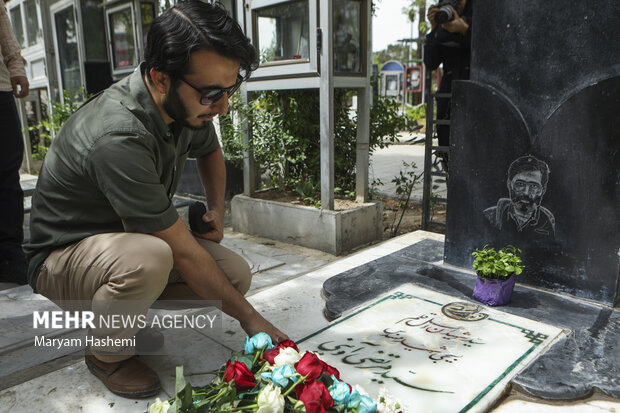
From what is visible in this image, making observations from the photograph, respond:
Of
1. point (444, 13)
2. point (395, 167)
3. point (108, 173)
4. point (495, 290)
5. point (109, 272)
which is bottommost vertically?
point (395, 167)

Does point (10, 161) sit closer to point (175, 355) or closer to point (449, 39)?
point (175, 355)

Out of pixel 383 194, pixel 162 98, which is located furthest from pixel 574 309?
pixel 383 194

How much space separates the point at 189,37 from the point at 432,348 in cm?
155

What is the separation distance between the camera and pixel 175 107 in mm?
1806

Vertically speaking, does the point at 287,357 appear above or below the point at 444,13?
below

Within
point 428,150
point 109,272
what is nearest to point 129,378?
Answer: point 109,272

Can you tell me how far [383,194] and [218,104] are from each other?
4.37m

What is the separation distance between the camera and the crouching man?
5.47ft

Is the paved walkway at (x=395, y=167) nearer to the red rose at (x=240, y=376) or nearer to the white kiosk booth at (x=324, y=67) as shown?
the white kiosk booth at (x=324, y=67)

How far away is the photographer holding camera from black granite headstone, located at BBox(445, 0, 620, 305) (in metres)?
0.82

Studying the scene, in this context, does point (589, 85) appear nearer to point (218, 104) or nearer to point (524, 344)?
point (524, 344)

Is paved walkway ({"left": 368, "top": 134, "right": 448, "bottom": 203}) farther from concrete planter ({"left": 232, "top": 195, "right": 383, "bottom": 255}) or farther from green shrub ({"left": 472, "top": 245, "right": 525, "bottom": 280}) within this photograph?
green shrub ({"left": 472, "top": 245, "right": 525, "bottom": 280})

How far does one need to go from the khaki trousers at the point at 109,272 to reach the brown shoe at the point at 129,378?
4 cm
